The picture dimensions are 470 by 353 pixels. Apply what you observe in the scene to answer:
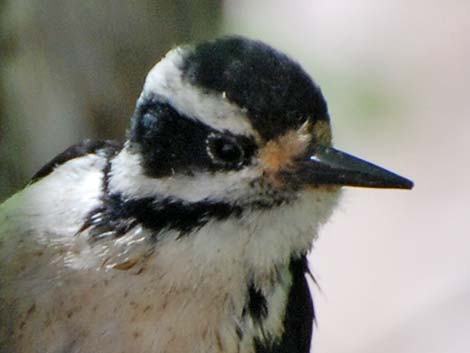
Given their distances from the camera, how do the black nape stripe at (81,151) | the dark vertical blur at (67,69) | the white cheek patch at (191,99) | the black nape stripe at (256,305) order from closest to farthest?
the white cheek patch at (191,99) → the black nape stripe at (256,305) → the black nape stripe at (81,151) → the dark vertical blur at (67,69)

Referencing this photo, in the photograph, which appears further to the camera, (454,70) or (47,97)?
(454,70)

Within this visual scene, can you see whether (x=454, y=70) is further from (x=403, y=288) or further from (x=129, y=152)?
(x=129, y=152)

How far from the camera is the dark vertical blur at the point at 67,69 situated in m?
4.16

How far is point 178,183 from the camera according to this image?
333cm

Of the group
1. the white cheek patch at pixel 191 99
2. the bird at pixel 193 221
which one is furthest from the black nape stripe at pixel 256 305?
the white cheek patch at pixel 191 99

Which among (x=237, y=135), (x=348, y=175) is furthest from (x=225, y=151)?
(x=348, y=175)

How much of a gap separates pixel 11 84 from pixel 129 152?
32.0 inches

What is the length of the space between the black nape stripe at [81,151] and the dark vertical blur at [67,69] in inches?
13.1

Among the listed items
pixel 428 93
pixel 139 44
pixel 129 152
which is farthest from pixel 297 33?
pixel 129 152

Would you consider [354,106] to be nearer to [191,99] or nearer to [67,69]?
[67,69]

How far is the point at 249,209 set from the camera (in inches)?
130

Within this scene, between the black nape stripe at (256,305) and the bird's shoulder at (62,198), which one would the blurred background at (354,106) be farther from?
the black nape stripe at (256,305)

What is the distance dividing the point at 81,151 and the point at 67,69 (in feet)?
1.54

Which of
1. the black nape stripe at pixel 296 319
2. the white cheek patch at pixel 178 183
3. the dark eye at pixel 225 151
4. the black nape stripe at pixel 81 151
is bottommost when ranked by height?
the black nape stripe at pixel 296 319
